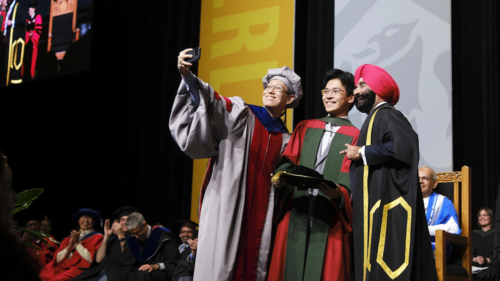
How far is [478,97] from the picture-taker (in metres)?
5.24

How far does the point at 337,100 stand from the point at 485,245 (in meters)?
3.23

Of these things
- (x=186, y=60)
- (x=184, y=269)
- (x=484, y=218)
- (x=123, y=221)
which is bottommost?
(x=184, y=269)

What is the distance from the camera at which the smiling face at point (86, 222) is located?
646 centimetres

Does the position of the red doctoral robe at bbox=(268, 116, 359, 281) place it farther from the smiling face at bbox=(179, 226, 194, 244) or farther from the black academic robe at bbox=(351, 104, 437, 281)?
the smiling face at bbox=(179, 226, 194, 244)

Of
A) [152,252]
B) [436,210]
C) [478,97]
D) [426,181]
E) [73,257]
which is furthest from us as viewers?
[73,257]

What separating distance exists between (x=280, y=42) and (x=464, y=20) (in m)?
2.02

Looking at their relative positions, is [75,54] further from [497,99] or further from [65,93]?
[497,99]

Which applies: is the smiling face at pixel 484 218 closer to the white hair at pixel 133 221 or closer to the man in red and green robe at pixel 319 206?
the man in red and green robe at pixel 319 206

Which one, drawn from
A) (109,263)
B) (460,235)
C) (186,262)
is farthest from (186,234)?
(460,235)

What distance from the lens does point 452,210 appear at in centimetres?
365

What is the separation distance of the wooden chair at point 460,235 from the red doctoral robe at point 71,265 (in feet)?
13.0

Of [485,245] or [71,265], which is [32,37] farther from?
[485,245]

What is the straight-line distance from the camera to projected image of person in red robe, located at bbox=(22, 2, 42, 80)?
7742 mm

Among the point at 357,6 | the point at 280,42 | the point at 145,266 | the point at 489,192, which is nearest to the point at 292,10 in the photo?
the point at 280,42
